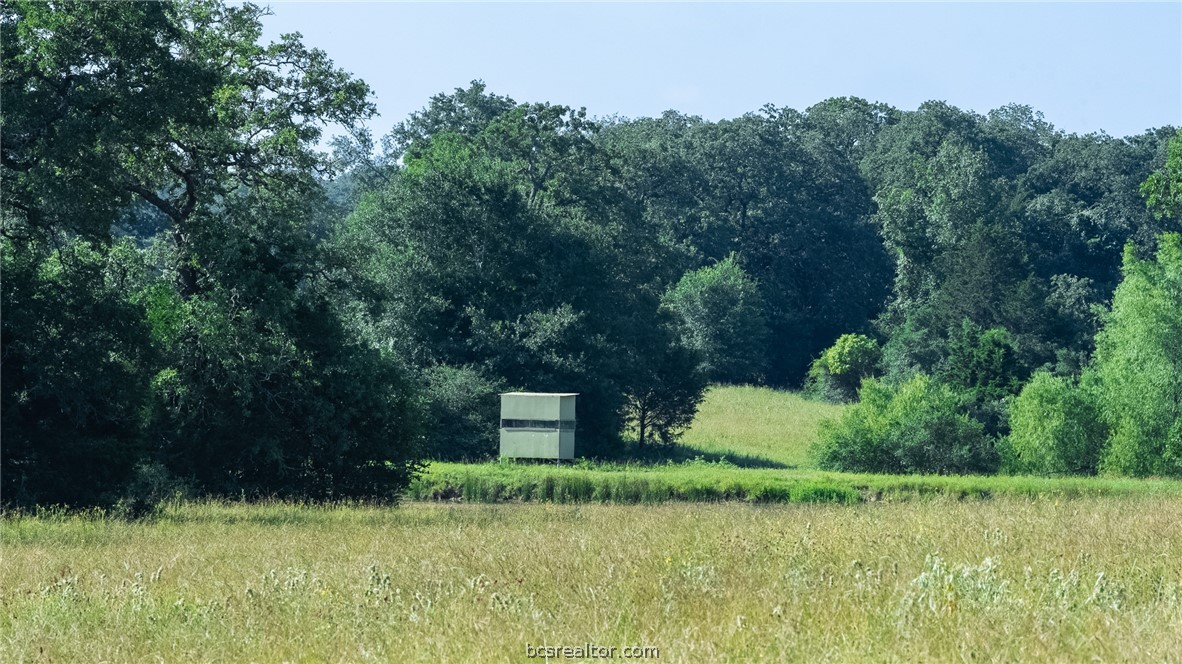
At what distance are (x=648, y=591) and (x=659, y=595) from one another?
0.41 ft

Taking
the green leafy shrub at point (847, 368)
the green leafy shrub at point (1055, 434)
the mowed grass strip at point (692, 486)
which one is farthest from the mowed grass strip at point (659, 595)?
the green leafy shrub at point (847, 368)

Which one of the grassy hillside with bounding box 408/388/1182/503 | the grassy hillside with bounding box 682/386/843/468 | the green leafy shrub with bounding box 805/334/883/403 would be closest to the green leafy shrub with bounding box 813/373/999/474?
the grassy hillside with bounding box 682/386/843/468

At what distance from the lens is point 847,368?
7725 centimetres

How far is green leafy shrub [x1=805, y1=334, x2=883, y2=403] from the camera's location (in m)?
77.2

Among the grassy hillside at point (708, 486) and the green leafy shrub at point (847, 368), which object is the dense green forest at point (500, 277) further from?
the grassy hillside at point (708, 486)

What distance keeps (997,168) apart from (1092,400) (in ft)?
172

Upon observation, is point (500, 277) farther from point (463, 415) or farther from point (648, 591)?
point (648, 591)

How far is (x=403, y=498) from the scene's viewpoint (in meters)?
31.9

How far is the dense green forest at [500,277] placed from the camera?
22625 mm

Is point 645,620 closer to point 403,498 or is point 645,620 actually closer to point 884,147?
point 403,498

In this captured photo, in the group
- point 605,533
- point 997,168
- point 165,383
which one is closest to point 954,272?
point 997,168

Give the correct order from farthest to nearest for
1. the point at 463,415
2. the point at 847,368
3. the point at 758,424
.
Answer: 1. the point at 847,368
2. the point at 758,424
3. the point at 463,415

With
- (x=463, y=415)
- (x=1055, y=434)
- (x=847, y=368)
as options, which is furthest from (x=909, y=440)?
(x=847, y=368)

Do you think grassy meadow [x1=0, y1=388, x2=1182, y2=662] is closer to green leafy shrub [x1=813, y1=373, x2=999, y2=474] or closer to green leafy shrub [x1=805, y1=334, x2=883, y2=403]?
green leafy shrub [x1=813, y1=373, x2=999, y2=474]
